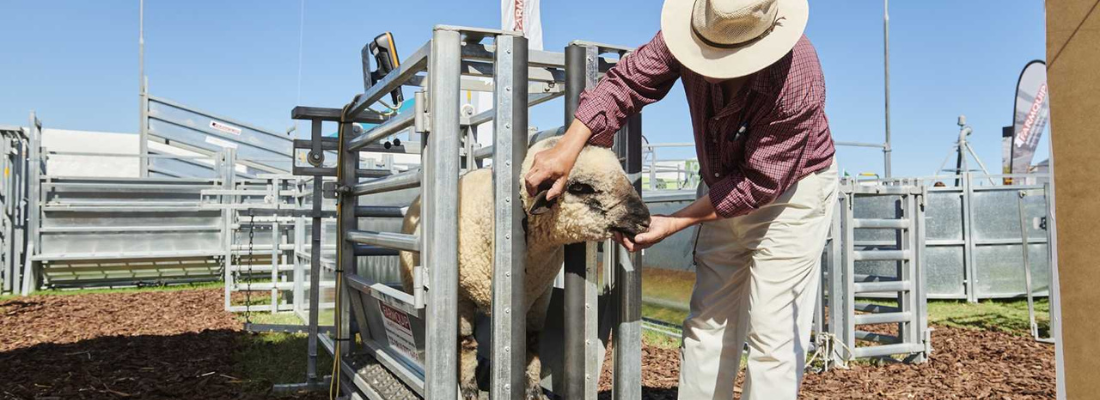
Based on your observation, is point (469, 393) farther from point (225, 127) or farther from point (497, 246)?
point (225, 127)

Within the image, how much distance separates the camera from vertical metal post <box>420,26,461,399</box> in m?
2.45

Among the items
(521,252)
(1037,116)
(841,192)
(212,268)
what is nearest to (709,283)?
(521,252)

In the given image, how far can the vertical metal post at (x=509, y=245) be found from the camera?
8.04 feet

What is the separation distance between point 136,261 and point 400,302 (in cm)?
1058

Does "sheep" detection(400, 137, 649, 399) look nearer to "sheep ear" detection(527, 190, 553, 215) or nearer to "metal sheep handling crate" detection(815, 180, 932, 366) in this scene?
"sheep ear" detection(527, 190, 553, 215)

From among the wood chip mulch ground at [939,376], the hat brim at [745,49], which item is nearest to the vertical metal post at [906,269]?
the wood chip mulch ground at [939,376]

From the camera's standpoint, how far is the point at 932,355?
6207mm

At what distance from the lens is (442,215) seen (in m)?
2.50

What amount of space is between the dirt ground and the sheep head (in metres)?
1.83

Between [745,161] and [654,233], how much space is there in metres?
0.40

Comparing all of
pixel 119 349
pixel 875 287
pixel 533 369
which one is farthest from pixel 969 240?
pixel 119 349

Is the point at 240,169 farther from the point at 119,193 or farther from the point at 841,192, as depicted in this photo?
the point at 841,192

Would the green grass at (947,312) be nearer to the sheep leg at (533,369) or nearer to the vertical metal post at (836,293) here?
the vertical metal post at (836,293)

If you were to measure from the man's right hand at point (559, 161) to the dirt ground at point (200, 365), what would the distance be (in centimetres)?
215
